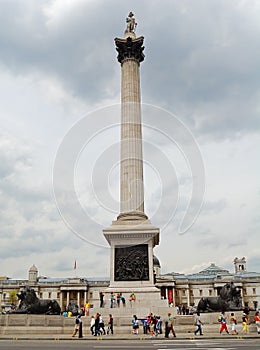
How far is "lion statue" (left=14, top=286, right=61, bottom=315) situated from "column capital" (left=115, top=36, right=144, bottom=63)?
28.9 meters

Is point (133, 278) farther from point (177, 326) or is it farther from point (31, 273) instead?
point (31, 273)

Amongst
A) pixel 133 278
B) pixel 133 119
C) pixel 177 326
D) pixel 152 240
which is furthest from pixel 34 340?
pixel 133 119

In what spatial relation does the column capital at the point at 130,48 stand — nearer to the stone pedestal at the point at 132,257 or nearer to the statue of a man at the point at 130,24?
the statue of a man at the point at 130,24

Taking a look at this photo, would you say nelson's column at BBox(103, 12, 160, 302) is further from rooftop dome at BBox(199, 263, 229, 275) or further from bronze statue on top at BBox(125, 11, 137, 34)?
rooftop dome at BBox(199, 263, 229, 275)

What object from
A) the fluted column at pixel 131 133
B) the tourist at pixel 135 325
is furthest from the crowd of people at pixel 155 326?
the fluted column at pixel 131 133

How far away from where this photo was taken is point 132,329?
27.3 m

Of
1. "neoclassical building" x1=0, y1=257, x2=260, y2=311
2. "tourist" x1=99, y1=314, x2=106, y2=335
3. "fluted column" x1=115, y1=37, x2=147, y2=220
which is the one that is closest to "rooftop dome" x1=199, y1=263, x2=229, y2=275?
"neoclassical building" x1=0, y1=257, x2=260, y2=311

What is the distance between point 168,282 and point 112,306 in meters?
73.4

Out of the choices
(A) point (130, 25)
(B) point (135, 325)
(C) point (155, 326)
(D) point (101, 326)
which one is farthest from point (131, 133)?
(D) point (101, 326)

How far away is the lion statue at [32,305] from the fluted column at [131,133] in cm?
1127

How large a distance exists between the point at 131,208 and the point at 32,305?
1365cm

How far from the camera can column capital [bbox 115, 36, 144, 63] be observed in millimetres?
46469

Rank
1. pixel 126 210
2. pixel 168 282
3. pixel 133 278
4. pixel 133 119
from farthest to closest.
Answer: pixel 168 282
pixel 133 119
pixel 126 210
pixel 133 278

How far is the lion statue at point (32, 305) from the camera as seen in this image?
30281 millimetres
